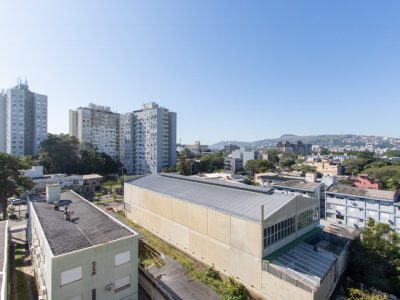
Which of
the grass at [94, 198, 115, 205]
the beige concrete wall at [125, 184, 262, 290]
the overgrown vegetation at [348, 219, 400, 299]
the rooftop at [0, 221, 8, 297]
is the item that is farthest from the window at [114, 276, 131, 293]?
the grass at [94, 198, 115, 205]

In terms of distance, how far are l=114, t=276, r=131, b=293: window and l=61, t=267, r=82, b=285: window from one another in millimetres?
2602

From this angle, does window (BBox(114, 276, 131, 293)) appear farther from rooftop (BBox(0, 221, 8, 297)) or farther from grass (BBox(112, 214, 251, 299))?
grass (BBox(112, 214, 251, 299))

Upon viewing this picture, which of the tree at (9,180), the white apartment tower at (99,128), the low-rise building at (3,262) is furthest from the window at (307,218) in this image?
the white apartment tower at (99,128)

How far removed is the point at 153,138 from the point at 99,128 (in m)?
28.1

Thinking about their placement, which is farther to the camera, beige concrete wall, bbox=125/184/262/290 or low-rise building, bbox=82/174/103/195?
low-rise building, bbox=82/174/103/195

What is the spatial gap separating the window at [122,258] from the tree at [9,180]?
82.5 feet

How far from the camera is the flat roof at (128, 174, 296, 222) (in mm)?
22141

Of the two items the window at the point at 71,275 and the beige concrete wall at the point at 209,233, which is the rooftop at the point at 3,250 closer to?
the window at the point at 71,275

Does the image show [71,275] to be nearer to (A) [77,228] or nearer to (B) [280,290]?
(A) [77,228]

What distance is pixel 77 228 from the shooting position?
59.9ft

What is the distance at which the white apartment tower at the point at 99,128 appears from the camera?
99.4m

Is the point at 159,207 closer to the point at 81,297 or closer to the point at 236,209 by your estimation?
the point at 236,209

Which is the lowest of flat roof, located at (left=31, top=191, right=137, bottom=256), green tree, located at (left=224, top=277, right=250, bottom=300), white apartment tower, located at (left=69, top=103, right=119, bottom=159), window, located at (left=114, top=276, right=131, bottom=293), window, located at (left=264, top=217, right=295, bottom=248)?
green tree, located at (left=224, top=277, right=250, bottom=300)

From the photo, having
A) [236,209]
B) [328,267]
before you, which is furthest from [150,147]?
[328,267]
